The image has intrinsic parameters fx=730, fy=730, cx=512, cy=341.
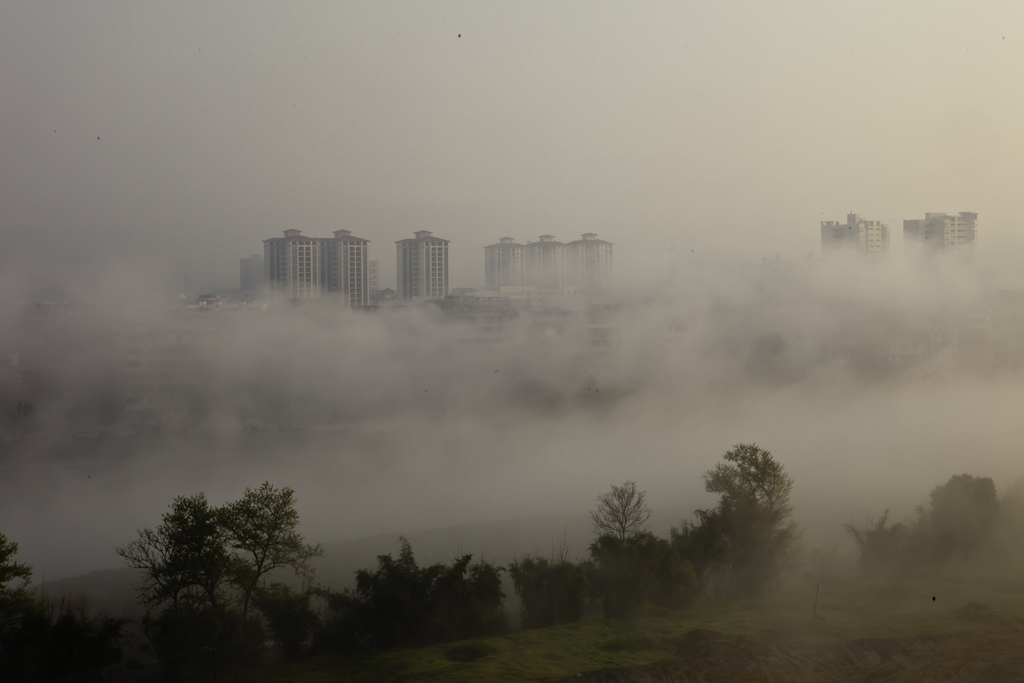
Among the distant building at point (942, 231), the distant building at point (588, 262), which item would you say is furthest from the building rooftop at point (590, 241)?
the distant building at point (942, 231)

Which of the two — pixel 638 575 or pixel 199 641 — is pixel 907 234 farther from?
pixel 199 641

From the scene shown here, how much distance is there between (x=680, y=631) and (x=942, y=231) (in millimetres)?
40984

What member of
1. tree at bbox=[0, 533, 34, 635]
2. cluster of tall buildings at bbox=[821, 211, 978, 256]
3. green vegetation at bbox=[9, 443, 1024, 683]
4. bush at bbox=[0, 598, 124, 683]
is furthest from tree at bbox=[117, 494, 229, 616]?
cluster of tall buildings at bbox=[821, 211, 978, 256]

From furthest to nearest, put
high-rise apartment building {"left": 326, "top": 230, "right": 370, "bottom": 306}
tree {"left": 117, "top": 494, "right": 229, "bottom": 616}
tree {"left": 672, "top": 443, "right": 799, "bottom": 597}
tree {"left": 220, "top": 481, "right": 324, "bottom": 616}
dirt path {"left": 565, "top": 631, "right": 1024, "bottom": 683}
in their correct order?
high-rise apartment building {"left": 326, "top": 230, "right": 370, "bottom": 306} → tree {"left": 672, "top": 443, "right": 799, "bottom": 597} → tree {"left": 220, "top": 481, "right": 324, "bottom": 616} → tree {"left": 117, "top": 494, "right": 229, "bottom": 616} → dirt path {"left": 565, "top": 631, "right": 1024, "bottom": 683}

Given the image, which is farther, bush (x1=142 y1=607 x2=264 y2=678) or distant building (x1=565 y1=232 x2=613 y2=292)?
distant building (x1=565 y1=232 x2=613 y2=292)

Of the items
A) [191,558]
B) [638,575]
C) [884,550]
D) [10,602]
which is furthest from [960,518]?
[10,602]

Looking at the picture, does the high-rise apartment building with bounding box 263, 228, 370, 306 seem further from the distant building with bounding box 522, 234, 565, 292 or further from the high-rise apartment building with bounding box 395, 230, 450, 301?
the distant building with bounding box 522, 234, 565, 292

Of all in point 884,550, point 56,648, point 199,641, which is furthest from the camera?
point 884,550

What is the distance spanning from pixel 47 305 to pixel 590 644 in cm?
4092

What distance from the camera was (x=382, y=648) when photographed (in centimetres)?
1418

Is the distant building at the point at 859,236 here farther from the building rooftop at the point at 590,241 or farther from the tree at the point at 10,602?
the tree at the point at 10,602

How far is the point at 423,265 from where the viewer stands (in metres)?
48.9

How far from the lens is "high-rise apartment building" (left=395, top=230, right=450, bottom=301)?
160 feet

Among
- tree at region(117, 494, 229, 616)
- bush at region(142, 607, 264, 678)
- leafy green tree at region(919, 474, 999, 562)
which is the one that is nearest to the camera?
bush at region(142, 607, 264, 678)
